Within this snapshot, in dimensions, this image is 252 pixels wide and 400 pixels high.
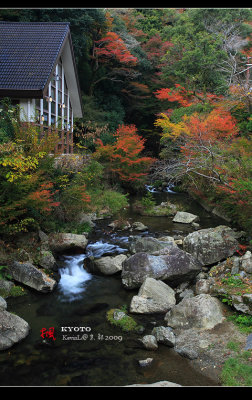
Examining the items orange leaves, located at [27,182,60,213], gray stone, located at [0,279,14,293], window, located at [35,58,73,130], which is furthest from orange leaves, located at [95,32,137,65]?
gray stone, located at [0,279,14,293]

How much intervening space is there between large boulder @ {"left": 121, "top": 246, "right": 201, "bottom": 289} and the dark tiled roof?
25.7ft

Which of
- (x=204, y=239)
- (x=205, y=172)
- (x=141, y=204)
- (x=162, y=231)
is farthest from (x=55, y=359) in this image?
(x=141, y=204)

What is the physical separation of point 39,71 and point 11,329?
404 inches

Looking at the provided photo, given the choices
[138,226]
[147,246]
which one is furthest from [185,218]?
[147,246]

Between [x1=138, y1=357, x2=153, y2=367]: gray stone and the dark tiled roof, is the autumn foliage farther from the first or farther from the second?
[x1=138, y1=357, x2=153, y2=367]: gray stone

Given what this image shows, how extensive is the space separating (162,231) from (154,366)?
7583mm

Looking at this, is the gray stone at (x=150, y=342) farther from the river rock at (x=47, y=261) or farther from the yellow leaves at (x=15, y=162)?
the yellow leaves at (x=15, y=162)

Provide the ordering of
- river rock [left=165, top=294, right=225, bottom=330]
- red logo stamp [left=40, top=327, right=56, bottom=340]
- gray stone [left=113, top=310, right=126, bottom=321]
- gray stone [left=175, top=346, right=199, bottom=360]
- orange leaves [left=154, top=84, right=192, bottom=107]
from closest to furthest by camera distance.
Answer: gray stone [left=175, top=346, right=199, bottom=360], red logo stamp [left=40, top=327, right=56, bottom=340], river rock [left=165, top=294, right=225, bottom=330], gray stone [left=113, top=310, right=126, bottom=321], orange leaves [left=154, top=84, right=192, bottom=107]

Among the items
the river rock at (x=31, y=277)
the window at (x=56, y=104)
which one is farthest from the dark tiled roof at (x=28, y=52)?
the river rock at (x=31, y=277)

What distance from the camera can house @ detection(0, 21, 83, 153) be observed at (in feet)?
37.8

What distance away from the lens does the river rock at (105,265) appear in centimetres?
830

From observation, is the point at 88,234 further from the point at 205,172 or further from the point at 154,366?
the point at 154,366

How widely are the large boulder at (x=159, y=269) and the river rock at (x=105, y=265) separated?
53 cm

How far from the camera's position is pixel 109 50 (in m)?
22.4
